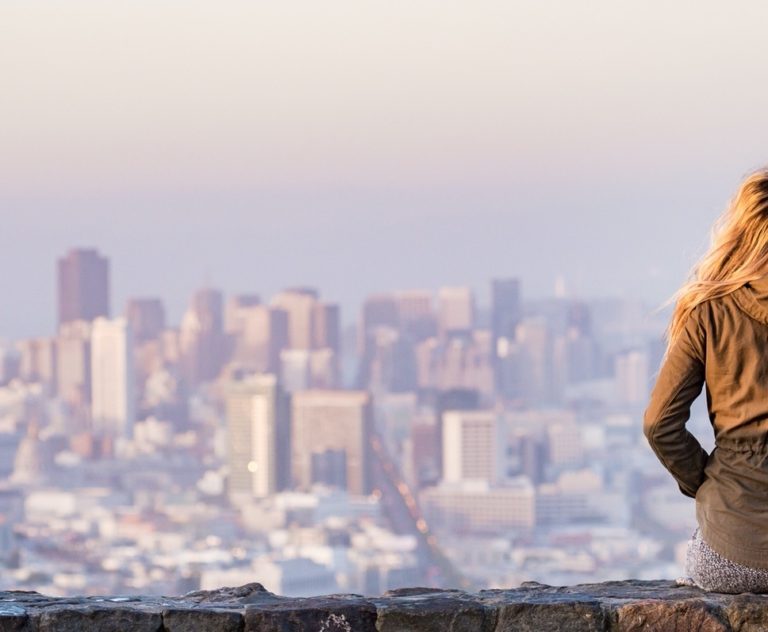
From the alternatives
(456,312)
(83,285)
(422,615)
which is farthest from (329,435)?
(422,615)

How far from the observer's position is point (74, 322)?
343ft

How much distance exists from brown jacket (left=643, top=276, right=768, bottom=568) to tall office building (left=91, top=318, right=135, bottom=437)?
301ft

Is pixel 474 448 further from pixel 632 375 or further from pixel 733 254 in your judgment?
pixel 733 254

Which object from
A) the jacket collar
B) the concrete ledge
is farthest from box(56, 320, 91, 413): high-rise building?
the jacket collar

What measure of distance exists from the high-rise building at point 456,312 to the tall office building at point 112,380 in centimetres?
2013

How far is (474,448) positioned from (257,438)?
38.0 feet

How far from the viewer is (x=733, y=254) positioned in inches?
86.4

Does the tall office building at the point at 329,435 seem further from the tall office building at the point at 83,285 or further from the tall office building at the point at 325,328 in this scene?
the tall office building at the point at 83,285

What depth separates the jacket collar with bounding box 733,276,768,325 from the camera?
7.05 ft

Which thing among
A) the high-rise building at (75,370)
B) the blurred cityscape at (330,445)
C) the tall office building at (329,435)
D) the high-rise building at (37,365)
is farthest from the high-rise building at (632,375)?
the high-rise building at (37,365)

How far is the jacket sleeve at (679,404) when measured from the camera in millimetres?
2189

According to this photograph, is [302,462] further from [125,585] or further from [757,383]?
[757,383]

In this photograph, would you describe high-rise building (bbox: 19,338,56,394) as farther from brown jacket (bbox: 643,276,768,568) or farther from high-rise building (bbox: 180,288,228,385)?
brown jacket (bbox: 643,276,768,568)

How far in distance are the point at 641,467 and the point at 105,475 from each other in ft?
91.1
